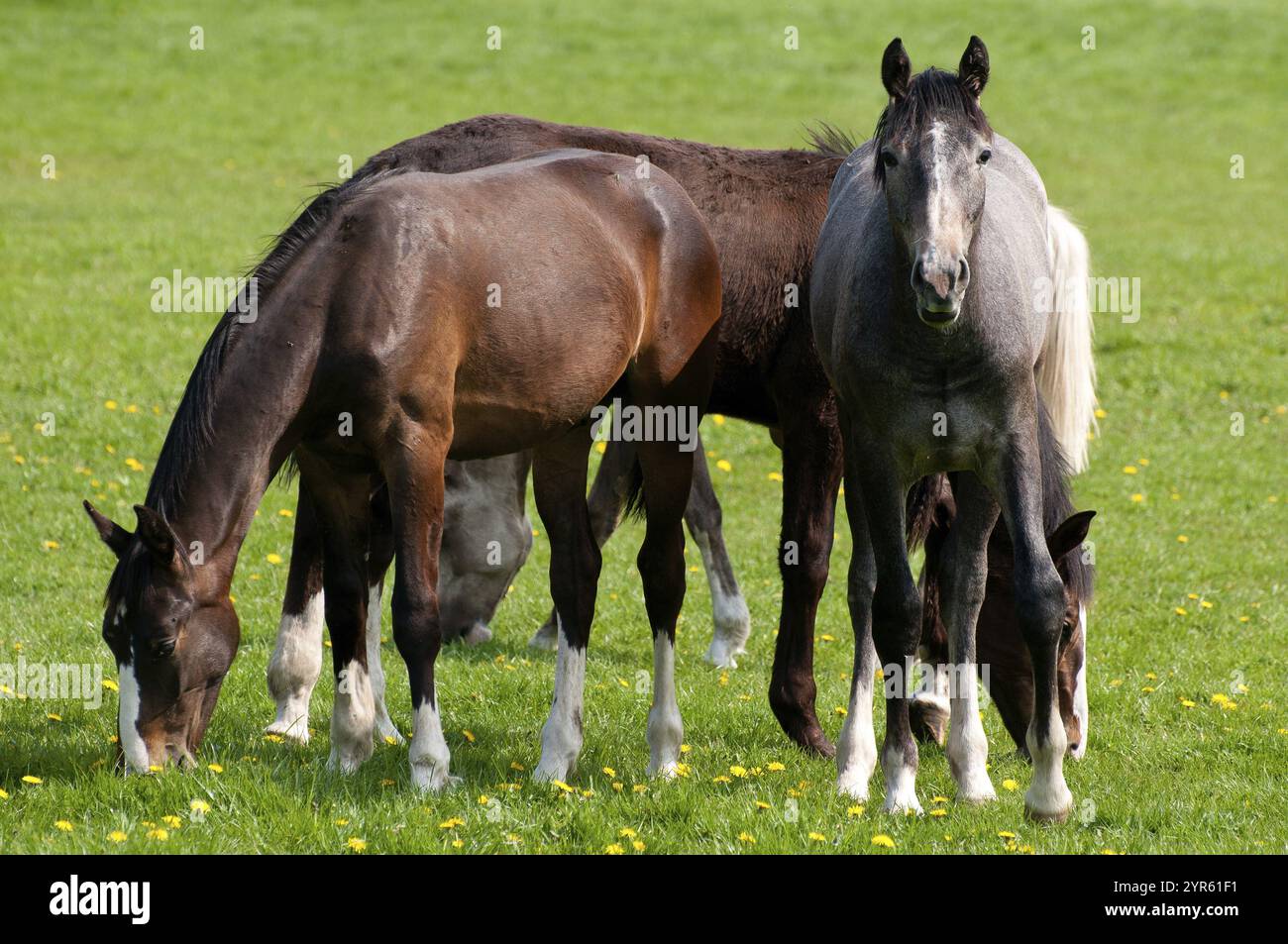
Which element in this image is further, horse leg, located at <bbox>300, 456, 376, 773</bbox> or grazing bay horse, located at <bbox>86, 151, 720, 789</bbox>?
horse leg, located at <bbox>300, 456, 376, 773</bbox>

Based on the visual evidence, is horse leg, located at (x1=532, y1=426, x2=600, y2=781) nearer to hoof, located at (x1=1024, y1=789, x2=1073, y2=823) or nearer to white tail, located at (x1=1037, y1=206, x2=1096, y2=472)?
hoof, located at (x1=1024, y1=789, x2=1073, y2=823)

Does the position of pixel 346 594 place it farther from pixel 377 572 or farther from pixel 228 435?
pixel 228 435

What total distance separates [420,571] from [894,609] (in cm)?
170

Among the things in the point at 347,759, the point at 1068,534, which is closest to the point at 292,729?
the point at 347,759

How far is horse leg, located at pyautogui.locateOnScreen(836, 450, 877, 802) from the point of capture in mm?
5605

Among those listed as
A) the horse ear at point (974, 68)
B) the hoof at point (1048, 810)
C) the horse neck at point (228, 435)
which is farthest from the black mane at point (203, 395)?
the hoof at point (1048, 810)

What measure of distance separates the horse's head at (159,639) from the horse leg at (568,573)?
4.46ft

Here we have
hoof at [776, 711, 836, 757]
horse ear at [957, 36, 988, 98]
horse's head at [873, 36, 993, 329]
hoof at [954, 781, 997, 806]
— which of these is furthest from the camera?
hoof at [776, 711, 836, 757]

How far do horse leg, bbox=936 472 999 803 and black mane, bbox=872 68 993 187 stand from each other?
56.2 inches

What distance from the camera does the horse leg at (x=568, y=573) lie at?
5910 millimetres

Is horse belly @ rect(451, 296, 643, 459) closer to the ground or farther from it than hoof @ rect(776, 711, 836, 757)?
farther from it

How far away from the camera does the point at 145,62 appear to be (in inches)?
1035

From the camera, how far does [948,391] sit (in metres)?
5.09

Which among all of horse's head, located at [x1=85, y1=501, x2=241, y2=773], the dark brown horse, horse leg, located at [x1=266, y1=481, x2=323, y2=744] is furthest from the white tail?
horse's head, located at [x1=85, y1=501, x2=241, y2=773]
